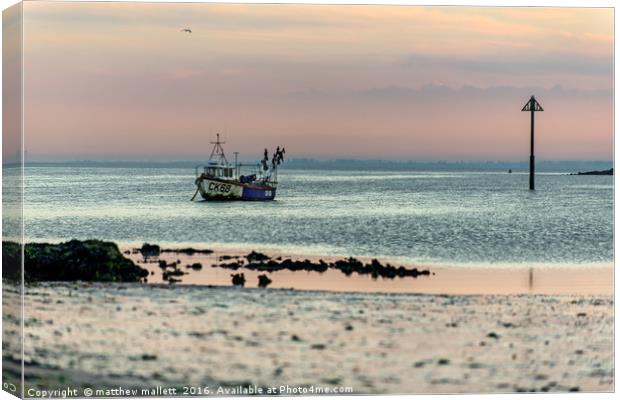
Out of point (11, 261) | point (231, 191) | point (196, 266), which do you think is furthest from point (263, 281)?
point (231, 191)

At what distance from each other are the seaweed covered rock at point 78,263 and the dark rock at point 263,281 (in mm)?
1968

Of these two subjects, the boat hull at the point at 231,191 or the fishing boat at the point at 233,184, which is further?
the boat hull at the point at 231,191

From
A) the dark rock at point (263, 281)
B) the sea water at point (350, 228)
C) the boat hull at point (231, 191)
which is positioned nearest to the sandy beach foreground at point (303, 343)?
the sea water at point (350, 228)

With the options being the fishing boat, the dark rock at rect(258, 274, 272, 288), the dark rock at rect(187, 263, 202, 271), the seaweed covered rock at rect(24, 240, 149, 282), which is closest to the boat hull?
the fishing boat

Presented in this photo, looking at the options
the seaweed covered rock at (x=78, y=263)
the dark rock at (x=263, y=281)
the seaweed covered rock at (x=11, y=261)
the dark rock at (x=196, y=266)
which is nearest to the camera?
the seaweed covered rock at (x=11, y=261)

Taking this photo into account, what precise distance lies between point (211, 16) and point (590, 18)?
16.3ft

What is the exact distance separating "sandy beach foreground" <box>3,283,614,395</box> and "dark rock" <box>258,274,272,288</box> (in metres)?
2.54

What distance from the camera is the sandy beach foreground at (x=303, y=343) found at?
43.6 ft

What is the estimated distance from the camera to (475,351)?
14.1 metres

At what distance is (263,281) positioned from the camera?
19.4 meters

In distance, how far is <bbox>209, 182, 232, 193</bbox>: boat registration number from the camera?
42394 mm

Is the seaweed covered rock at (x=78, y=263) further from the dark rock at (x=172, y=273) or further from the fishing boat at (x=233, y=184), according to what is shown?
the fishing boat at (x=233, y=184)

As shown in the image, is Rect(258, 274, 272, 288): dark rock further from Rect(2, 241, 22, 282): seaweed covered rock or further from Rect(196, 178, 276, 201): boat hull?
Rect(196, 178, 276, 201): boat hull

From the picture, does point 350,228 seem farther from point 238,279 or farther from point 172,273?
point 238,279
